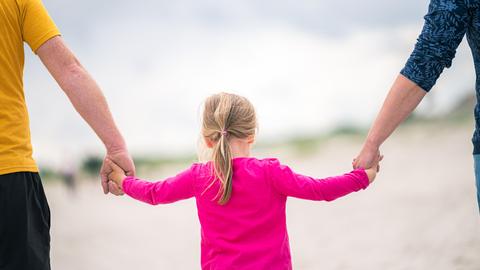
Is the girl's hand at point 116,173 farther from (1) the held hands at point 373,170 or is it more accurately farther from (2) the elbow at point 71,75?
(1) the held hands at point 373,170

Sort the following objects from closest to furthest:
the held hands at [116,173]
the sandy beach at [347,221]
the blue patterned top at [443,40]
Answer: the blue patterned top at [443,40] → the held hands at [116,173] → the sandy beach at [347,221]

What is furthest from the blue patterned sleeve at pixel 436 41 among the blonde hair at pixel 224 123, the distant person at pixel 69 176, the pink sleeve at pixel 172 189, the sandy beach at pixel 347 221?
the distant person at pixel 69 176

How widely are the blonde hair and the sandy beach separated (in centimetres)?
275

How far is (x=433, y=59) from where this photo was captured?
1.52 m

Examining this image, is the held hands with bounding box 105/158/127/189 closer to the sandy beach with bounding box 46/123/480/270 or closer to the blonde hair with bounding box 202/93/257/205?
the blonde hair with bounding box 202/93/257/205

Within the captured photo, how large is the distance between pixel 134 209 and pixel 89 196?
0.98 metres

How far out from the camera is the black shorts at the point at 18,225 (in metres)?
1.43

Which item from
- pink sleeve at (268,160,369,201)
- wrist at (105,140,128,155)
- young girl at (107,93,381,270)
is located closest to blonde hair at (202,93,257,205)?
young girl at (107,93,381,270)

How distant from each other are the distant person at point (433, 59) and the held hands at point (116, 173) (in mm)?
738

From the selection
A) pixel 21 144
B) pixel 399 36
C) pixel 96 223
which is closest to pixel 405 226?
pixel 96 223

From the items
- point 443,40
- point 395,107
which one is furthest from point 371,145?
point 443,40

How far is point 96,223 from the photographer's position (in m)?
9.74

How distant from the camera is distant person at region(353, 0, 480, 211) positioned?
1387mm

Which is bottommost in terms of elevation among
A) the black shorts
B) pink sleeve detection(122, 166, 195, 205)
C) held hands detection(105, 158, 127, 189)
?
the black shorts
